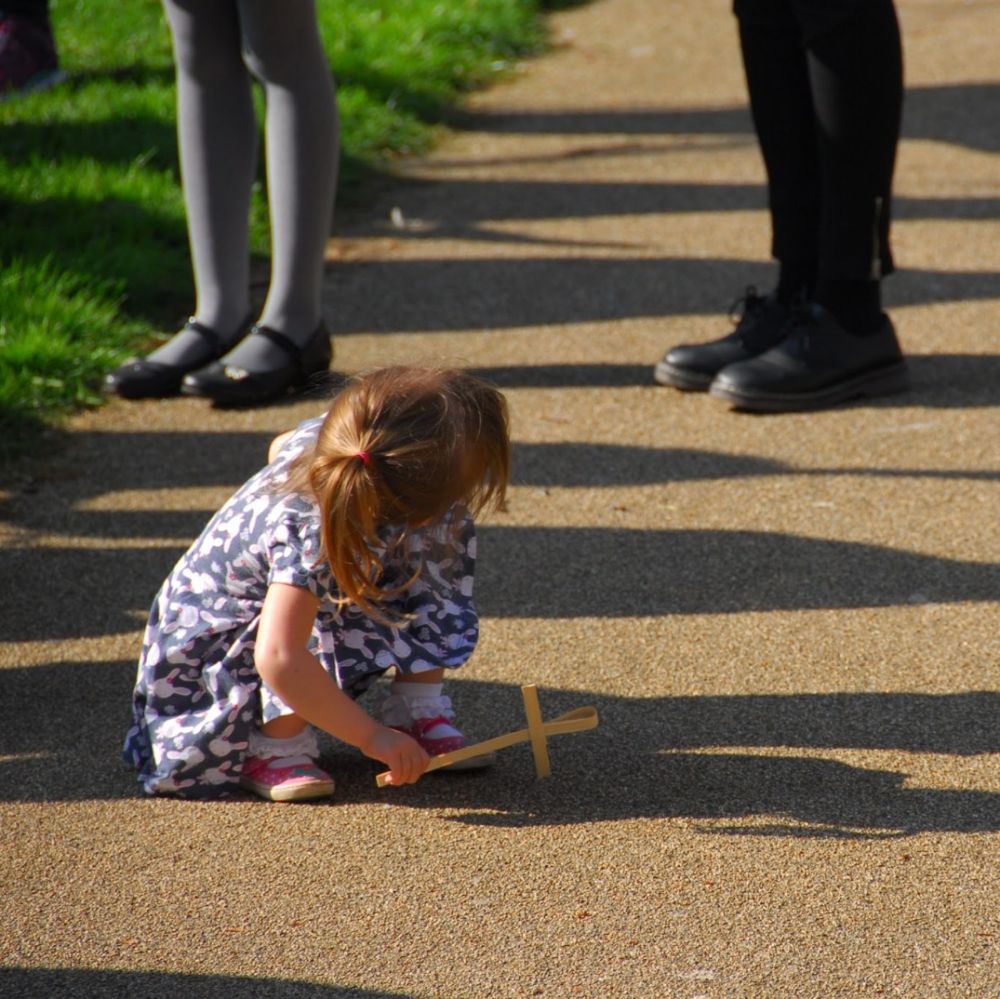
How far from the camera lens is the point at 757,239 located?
16.7ft

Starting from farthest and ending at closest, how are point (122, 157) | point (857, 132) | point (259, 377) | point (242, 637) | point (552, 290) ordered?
point (122, 157) → point (552, 290) → point (259, 377) → point (857, 132) → point (242, 637)

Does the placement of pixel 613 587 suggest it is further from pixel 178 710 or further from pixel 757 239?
pixel 757 239

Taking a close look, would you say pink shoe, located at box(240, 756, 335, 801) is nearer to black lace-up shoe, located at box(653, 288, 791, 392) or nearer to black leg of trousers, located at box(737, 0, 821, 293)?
black lace-up shoe, located at box(653, 288, 791, 392)

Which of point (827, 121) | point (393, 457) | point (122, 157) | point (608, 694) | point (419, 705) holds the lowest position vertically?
point (608, 694)

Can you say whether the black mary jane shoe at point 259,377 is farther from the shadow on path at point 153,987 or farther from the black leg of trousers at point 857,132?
the shadow on path at point 153,987

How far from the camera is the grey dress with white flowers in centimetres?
238

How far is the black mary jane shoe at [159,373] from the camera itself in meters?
3.98

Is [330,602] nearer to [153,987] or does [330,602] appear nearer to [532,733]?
[532,733]

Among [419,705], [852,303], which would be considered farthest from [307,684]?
[852,303]

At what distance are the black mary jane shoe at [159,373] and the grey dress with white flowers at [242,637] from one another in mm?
1613

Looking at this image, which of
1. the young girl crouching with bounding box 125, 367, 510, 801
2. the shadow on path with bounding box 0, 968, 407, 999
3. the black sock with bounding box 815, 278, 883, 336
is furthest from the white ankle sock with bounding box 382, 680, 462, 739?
the black sock with bounding box 815, 278, 883, 336

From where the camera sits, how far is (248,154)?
4.01 metres

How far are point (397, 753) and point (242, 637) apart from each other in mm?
299

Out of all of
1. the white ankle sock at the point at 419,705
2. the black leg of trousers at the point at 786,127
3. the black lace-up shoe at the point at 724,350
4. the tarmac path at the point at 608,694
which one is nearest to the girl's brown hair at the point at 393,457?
the white ankle sock at the point at 419,705
